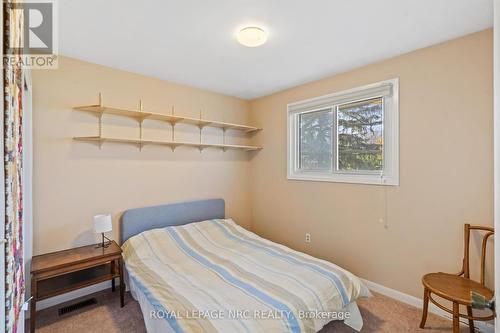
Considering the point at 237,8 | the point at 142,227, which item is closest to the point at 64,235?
the point at 142,227

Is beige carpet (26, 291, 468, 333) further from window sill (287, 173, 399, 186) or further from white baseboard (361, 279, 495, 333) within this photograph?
window sill (287, 173, 399, 186)

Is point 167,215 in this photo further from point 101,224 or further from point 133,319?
point 133,319

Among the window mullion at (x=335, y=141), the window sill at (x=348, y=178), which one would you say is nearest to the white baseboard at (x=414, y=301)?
the window sill at (x=348, y=178)

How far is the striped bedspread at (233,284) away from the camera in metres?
1.52

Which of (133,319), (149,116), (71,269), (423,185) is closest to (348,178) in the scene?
(423,185)

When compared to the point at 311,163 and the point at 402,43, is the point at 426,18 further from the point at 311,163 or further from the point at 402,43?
the point at 311,163

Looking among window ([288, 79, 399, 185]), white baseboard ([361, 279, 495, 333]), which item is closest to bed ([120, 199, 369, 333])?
white baseboard ([361, 279, 495, 333])

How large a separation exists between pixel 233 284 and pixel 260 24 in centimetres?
204

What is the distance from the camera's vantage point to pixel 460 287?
182 centimetres

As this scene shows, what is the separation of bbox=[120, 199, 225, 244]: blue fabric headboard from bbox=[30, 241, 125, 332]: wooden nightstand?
0.24m

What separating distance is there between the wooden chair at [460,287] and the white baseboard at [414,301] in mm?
182

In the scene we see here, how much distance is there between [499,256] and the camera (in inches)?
40.2

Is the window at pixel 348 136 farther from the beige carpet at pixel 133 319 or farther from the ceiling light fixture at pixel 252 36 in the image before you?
the ceiling light fixture at pixel 252 36

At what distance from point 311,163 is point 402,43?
1.68m
